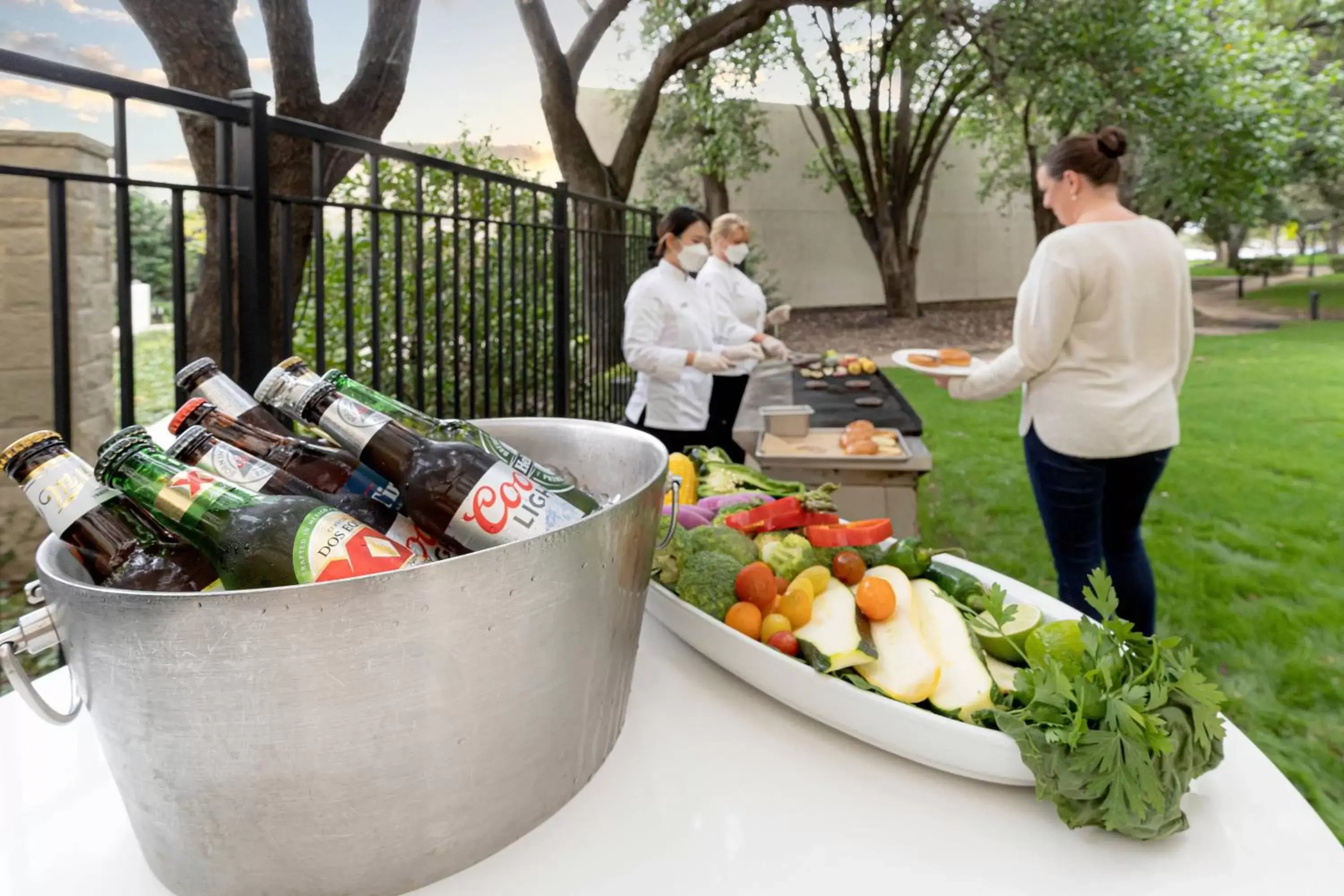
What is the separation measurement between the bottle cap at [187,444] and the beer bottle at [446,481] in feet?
0.25

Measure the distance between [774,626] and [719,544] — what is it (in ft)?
0.51

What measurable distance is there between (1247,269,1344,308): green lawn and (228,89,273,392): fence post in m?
19.8

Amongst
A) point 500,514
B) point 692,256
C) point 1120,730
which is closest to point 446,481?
point 500,514

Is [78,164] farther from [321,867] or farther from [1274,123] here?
[1274,123]

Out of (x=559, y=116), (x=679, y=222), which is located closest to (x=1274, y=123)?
(x=559, y=116)

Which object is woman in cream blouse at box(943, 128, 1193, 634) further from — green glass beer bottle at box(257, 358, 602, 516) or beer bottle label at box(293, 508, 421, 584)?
beer bottle label at box(293, 508, 421, 584)

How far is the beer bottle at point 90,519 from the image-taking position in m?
0.60

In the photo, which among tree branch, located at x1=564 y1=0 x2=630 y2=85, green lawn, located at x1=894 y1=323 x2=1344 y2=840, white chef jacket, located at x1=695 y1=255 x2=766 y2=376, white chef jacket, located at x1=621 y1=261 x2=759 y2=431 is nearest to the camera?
green lawn, located at x1=894 y1=323 x2=1344 y2=840

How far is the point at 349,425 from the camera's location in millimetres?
708

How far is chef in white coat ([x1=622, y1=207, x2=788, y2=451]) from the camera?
3.62m

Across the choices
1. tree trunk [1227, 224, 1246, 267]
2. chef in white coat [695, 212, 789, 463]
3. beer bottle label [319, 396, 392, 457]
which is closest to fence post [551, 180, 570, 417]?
chef in white coat [695, 212, 789, 463]

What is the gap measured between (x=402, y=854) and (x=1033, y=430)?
7.69ft

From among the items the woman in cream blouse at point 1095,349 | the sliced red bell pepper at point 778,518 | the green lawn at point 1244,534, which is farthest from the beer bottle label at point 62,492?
the woman in cream blouse at point 1095,349

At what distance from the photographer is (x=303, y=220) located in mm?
4094
